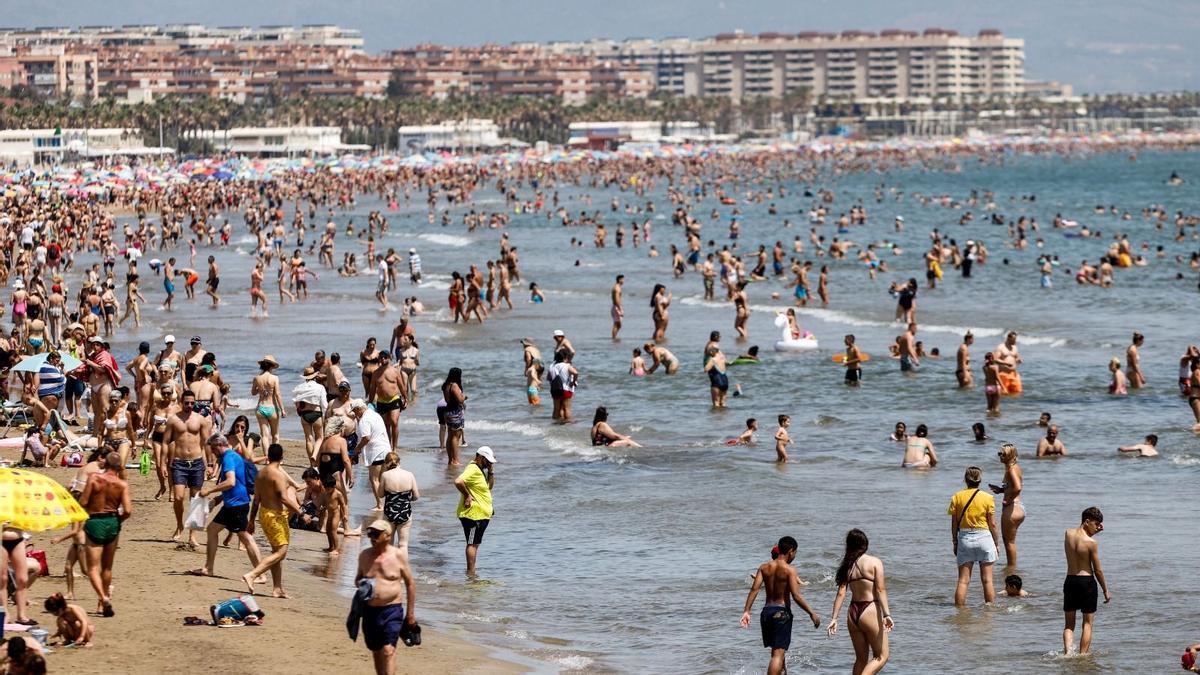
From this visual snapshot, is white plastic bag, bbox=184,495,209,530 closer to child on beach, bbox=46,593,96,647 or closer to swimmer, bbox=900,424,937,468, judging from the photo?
child on beach, bbox=46,593,96,647

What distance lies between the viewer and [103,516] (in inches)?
485

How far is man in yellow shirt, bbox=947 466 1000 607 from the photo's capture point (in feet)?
44.5

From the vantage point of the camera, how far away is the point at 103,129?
132m

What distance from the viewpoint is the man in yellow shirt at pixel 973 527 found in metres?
13.6

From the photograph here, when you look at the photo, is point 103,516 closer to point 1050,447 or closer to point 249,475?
point 249,475

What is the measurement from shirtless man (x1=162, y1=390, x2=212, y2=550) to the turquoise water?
2.20m

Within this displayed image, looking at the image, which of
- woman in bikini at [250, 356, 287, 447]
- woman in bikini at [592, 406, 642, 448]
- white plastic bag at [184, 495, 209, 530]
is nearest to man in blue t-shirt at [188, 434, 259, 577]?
white plastic bag at [184, 495, 209, 530]

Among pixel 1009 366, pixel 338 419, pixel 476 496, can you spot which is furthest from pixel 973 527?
pixel 1009 366

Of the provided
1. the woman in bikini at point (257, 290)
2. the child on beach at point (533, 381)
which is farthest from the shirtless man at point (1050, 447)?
the woman in bikini at point (257, 290)

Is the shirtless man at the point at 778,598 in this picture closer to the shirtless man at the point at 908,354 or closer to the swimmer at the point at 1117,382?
the swimmer at the point at 1117,382

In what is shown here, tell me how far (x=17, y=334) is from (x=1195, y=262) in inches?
1444

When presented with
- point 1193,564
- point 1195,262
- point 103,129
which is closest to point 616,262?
point 1195,262

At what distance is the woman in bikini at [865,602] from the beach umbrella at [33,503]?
5.05 meters

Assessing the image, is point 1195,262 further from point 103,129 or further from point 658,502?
point 103,129
